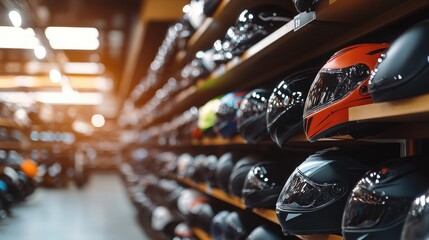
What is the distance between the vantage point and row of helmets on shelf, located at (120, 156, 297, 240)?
3240 millimetres

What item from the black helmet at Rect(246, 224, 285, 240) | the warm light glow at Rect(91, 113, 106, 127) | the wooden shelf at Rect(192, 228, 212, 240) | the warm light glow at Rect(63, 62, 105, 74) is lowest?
the wooden shelf at Rect(192, 228, 212, 240)

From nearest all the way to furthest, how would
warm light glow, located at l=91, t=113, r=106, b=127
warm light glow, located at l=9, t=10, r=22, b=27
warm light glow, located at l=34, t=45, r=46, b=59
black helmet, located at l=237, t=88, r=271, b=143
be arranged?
black helmet, located at l=237, t=88, r=271, b=143 → warm light glow, located at l=9, t=10, r=22, b=27 → warm light glow, located at l=34, t=45, r=46, b=59 → warm light glow, located at l=91, t=113, r=106, b=127

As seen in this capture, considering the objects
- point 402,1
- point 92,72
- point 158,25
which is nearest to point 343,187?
point 402,1

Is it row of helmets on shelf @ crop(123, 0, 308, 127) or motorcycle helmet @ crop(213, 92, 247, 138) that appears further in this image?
motorcycle helmet @ crop(213, 92, 247, 138)

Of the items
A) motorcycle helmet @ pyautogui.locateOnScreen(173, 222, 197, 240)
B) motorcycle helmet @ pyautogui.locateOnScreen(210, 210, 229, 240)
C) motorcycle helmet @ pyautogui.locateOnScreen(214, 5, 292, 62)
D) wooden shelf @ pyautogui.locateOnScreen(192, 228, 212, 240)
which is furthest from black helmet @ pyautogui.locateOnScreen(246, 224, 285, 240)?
motorcycle helmet @ pyautogui.locateOnScreen(173, 222, 197, 240)

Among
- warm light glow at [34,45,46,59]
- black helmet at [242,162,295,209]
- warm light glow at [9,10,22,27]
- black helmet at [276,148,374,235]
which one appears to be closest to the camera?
black helmet at [276,148,374,235]

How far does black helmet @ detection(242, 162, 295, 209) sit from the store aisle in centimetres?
392

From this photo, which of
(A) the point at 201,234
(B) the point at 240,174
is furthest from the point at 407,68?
(A) the point at 201,234

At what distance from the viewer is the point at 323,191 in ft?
6.30

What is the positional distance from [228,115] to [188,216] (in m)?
1.81

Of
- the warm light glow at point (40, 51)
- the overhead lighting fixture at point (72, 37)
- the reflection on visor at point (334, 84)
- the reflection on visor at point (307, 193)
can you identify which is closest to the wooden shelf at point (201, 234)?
the reflection on visor at point (307, 193)

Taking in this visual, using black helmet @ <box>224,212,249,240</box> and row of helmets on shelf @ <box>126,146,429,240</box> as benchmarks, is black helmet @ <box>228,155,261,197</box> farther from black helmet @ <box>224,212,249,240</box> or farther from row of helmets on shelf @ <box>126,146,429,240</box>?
black helmet @ <box>224,212,249,240</box>

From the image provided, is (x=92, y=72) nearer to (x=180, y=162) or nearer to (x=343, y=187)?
Answer: (x=180, y=162)

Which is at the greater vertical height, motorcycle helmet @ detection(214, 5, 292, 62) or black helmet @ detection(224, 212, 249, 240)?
motorcycle helmet @ detection(214, 5, 292, 62)
